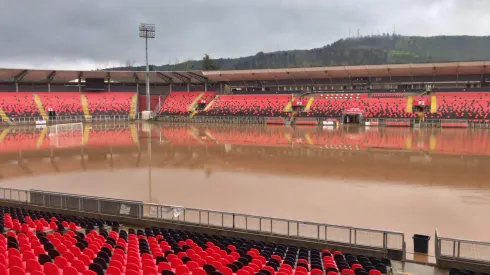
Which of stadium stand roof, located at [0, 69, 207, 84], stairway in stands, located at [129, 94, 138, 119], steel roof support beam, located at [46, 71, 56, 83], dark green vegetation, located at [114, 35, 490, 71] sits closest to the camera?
stadium stand roof, located at [0, 69, 207, 84]

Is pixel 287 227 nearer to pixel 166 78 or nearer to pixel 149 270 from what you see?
pixel 149 270

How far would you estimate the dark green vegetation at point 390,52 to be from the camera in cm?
14512

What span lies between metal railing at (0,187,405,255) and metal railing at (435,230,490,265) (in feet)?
2.74

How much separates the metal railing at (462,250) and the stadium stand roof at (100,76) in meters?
63.7

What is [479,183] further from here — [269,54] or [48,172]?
[269,54]

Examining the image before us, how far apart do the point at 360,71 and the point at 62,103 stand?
5096cm

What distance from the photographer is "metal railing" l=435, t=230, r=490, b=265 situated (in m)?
8.67

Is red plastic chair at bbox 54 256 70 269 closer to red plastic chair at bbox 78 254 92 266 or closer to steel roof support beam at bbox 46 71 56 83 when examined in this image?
red plastic chair at bbox 78 254 92 266

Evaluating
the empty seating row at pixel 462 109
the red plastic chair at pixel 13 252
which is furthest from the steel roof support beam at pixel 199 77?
the red plastic chair at pixel 13 252

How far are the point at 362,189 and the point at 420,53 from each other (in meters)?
152

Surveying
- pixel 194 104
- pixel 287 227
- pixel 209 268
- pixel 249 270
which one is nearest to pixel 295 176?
pixel 287 227

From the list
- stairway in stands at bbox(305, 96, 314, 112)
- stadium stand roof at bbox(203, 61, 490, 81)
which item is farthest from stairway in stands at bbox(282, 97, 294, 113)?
stadium stand roof at bbox(203, 61, 490, 81)

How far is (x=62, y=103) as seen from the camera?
6681 cm

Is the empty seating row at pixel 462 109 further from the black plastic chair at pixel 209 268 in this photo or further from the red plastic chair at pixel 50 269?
the red plastic chair at pixel 50 269
